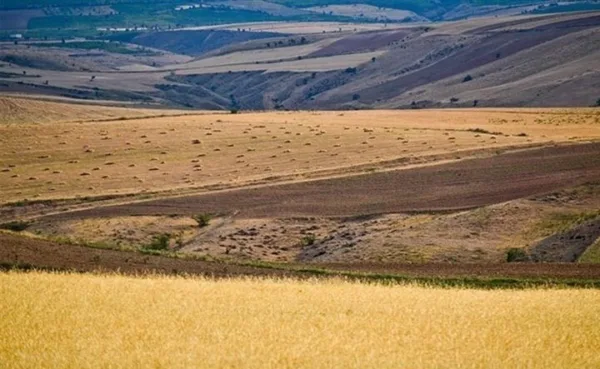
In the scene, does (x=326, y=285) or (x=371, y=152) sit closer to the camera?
(x=326, y=285)

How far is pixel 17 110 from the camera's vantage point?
100812 mm

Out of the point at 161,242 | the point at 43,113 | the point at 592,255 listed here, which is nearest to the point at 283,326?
the point at 592,255

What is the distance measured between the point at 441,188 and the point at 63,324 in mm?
38278

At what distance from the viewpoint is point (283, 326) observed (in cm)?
2066

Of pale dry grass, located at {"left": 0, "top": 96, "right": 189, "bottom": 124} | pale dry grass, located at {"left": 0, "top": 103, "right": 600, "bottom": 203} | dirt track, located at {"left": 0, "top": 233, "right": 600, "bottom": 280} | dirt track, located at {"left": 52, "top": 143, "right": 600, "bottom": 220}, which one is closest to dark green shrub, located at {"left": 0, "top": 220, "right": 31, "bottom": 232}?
dirt track, located at {"left": 52, "top": 143, "right": 600, "bottom": 220}

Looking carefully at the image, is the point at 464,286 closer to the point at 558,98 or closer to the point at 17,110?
the point at 17,110

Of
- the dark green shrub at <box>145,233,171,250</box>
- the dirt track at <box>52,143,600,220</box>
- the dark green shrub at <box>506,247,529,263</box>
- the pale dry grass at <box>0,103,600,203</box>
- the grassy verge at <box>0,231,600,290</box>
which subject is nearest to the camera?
the grassy verge at <box>0,231,600,290</box>

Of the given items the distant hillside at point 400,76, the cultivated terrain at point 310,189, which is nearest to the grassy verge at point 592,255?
the cultivated terrain at point 310,189

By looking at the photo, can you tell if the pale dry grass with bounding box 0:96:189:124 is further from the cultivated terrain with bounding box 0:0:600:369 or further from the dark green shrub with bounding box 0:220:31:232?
the dark green shrub with bounding box 0:220:31:232

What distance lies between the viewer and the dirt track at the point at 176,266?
3416 centimetres

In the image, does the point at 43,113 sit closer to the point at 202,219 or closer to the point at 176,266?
the point at 202,219

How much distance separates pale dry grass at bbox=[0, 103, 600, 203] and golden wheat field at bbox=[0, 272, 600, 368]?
35.7 m

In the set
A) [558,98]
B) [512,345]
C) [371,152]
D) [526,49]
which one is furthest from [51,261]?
[526,49]

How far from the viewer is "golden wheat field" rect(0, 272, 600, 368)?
17266 mm
